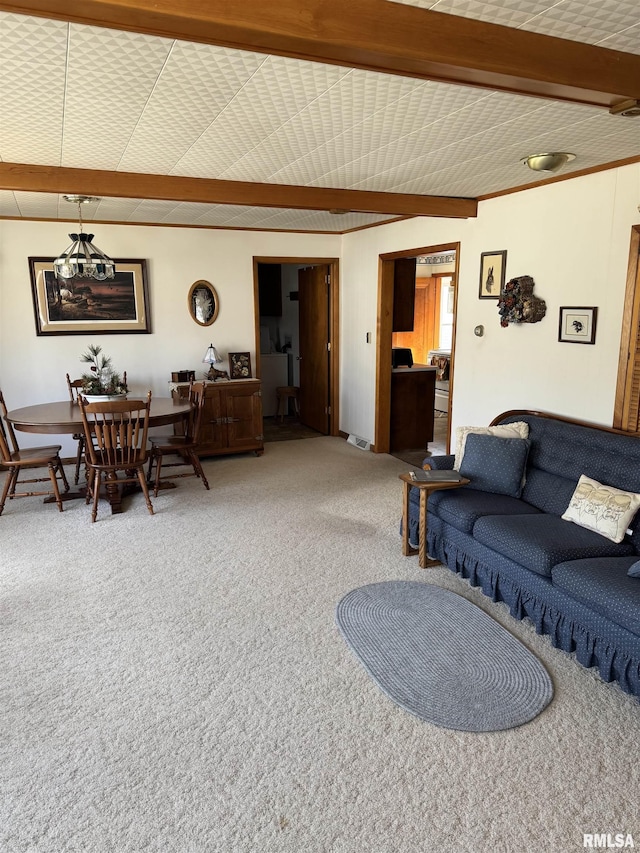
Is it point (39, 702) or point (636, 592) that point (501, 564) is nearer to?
point (636, 592)

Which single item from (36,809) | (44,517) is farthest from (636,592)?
(44,517)

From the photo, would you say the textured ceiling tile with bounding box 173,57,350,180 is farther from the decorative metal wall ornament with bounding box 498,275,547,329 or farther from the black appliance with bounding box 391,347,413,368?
the black appliance with bounding box 391,347,413,368

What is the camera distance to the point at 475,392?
4652 millimetres

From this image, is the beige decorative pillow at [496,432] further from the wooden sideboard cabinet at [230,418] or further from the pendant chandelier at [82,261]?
the pendant chandelier at [82,261]

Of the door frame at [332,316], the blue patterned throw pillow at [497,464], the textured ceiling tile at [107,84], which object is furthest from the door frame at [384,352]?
the textured ceiling tile at [107,84]

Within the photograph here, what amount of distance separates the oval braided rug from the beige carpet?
0.06 meters

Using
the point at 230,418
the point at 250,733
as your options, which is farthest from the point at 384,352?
the point at 250,733

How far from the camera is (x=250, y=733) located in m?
2.17

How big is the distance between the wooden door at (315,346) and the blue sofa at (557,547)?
3.41m

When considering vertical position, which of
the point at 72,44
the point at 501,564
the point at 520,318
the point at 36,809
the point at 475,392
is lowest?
the point at 36,809

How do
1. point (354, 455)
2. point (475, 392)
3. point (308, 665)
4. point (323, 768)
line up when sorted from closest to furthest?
point (323, 768)
point (308, 665)
point (475, 392)
point (354, 455)

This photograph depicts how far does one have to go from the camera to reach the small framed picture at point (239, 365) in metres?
6.31

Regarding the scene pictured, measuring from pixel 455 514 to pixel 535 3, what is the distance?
2.37 m

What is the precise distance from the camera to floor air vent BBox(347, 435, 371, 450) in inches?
252
